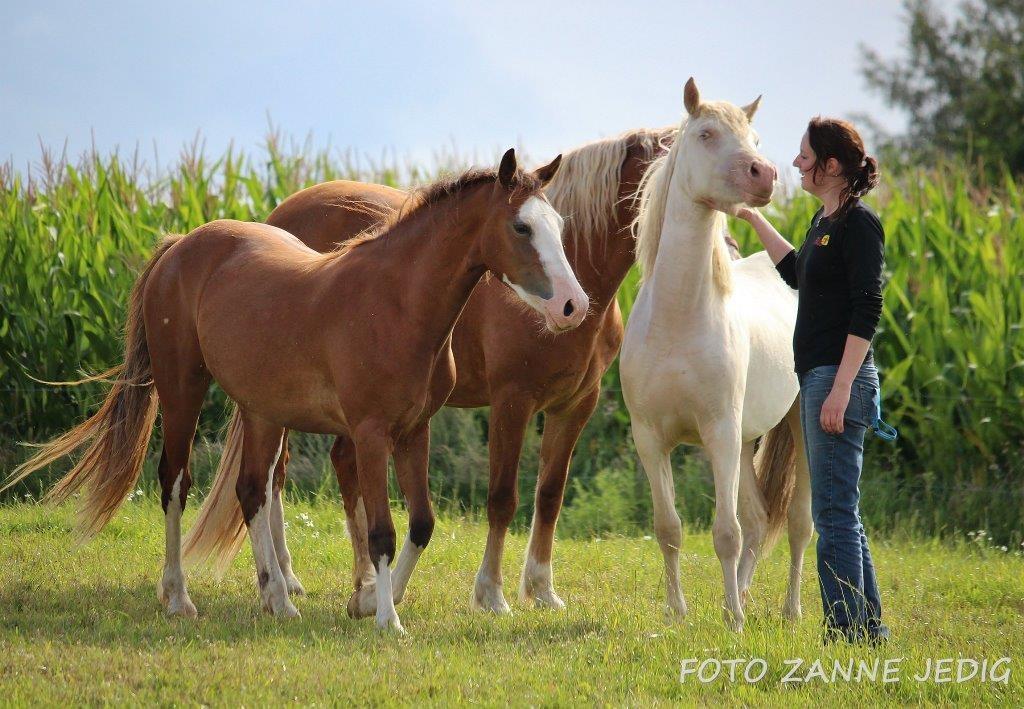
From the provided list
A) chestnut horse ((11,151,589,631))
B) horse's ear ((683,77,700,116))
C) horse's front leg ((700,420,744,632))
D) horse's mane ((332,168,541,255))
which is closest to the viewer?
horse's mane ((332,168,541,255))

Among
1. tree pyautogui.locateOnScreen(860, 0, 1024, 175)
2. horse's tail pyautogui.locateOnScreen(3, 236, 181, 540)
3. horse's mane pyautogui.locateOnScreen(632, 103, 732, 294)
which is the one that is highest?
tree pyautogui.locateOnScreen(860, 0, 1024, 175)

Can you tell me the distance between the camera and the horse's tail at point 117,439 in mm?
5855

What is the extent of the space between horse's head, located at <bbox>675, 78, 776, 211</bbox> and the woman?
0.19 metres

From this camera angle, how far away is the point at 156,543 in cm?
704

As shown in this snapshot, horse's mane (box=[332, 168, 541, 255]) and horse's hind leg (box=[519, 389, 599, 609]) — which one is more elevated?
horse's mane (box=[332, 168, 541, 255])

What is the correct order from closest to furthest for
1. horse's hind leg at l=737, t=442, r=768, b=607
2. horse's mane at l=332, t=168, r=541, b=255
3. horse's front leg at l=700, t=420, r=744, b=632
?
horse's mane at l=332, t=168, r=541, b=255, horse's front leg at l=700, t=420, r=744, b=632, horse's hind leg at l=737, t=442, r=768, b=607

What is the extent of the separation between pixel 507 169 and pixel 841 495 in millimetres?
1809

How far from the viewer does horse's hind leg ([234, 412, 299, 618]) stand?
5.32 m

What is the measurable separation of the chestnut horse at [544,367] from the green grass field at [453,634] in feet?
0.87

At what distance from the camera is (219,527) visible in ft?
19.4

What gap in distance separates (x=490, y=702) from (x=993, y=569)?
417 cm

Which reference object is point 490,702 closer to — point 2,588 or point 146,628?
point 146,628

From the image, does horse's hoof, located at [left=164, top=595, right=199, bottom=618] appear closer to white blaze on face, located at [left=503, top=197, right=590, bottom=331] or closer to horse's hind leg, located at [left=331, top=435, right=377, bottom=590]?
horse's hind leg, located at [left=331, top=435, right=377, bottom=590]

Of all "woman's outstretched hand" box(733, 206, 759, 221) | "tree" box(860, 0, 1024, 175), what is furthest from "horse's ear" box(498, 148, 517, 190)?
"tree" box(860, 0, 1024, 175)
